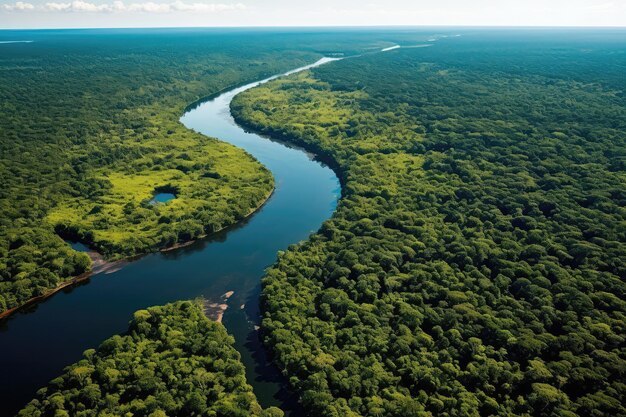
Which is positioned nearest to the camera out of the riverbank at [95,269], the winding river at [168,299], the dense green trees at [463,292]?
the dense green trees at [463,292]

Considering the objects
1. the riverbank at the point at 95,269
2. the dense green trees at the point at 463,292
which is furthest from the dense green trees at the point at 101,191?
the dense green trees at the point at 463,292

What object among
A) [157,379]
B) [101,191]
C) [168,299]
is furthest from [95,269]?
[157,379]

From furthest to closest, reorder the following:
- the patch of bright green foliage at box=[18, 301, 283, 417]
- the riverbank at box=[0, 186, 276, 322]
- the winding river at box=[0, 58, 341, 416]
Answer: the riverbank at box=[0, 186, 276, 322] → the winding river at box=[0, 58, 341, 416] → the patch of bright green foliage at box=[18, 301, 283, 417]

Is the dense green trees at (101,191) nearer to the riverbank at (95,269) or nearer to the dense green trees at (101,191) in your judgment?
the dense green trees at (101,191)

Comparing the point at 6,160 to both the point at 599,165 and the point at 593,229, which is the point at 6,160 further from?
the point at 599,165

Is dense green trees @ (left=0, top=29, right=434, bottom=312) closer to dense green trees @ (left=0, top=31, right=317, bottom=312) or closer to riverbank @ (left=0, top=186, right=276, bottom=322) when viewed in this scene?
dense green trees @ (left=0, top=31, right=317, bottom=312)

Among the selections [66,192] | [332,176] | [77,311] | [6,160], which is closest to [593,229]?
[332,176]

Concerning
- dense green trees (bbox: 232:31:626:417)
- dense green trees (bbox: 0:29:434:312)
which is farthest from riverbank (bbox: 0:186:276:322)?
dense green trees (bbox: 232:31:626:417)
